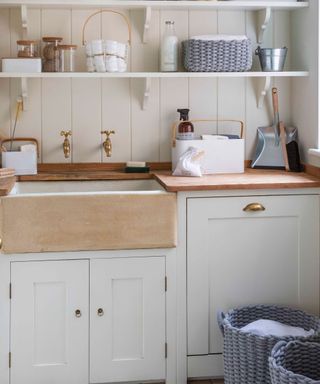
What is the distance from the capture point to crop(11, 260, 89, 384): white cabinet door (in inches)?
109

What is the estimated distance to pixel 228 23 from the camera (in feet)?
11.5

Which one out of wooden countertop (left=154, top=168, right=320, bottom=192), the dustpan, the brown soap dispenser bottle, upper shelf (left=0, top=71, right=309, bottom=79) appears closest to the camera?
wooden countertop (left=154, top=168, right=320, bottom=192)

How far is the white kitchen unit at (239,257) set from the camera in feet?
9.53

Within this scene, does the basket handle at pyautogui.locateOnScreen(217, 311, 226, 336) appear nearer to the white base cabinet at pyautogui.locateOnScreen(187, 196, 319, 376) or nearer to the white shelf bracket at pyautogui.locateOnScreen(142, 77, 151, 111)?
the white base cabinet at pyautogui.locateOnScreen(187, 196, 319, 376)

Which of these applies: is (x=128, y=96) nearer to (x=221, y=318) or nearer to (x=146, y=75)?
(x=146, y=75)

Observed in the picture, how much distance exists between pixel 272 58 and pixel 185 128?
0.55m

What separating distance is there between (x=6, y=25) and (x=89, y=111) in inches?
22.8

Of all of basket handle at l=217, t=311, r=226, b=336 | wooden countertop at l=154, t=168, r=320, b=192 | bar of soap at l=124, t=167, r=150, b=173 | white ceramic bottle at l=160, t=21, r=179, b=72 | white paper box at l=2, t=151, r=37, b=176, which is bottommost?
basket handle at l=217, t=311, r=226, b=336

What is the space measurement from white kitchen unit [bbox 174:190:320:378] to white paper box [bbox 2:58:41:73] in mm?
948

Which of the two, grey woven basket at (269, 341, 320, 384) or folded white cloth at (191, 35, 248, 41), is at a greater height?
folded white cloth at (191, 35, 248, 41)

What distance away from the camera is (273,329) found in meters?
2.76

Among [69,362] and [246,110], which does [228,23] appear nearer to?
[246,110]

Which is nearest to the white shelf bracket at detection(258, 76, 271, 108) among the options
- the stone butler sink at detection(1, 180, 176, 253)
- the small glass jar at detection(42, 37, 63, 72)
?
the stone butler sink at detection(1, 180, 176, 253)

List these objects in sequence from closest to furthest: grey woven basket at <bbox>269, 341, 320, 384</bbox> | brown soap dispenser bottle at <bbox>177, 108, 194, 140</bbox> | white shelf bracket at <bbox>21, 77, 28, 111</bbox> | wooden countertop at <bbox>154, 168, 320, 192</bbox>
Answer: grey woven basket at <bbox>269, 341, 320, 384</bbox>
wooden countertop at <bbox>154, 168, 320, 192</bbox>
white shelf bracket at <bbox>21, 77, 28, 111</bbox>
brown soap dispenser bottle at <bbox>177, 108, 194, 140</bbox>
